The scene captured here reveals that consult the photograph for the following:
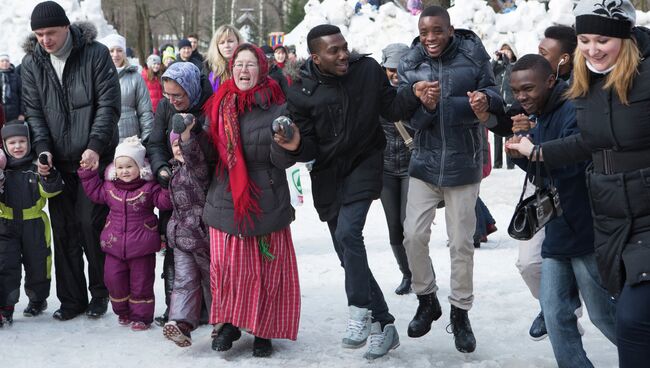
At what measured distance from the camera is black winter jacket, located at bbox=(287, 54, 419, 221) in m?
4.71

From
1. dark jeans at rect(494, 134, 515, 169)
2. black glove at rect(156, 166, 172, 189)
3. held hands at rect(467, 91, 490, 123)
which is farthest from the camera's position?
dark jeans at rect(494, 134, 515, 169)

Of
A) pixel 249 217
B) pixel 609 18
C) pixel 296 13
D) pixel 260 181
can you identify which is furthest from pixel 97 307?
pixel 296 13

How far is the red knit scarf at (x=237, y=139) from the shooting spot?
16.4 ft

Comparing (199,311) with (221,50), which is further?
(221,50)

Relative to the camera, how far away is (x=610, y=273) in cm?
349

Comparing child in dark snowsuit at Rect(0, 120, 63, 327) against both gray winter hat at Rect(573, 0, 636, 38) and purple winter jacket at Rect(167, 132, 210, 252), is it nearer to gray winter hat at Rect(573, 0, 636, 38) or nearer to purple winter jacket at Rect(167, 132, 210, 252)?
purple winter jacket at Rect(167, 132, 210, 252)

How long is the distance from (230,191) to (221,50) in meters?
1.71

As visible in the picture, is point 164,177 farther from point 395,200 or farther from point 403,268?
point 403,268

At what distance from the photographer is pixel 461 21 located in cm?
2378

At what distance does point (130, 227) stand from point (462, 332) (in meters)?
2.33

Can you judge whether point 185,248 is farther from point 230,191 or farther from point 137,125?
point 137,125

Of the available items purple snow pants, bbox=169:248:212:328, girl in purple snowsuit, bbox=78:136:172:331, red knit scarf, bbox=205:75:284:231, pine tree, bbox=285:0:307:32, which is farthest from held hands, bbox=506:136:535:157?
pine tree, bbox=285:0:307:32

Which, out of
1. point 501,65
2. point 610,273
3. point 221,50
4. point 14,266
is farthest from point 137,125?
point 501,65

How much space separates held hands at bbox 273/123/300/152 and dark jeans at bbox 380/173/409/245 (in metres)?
1.79
